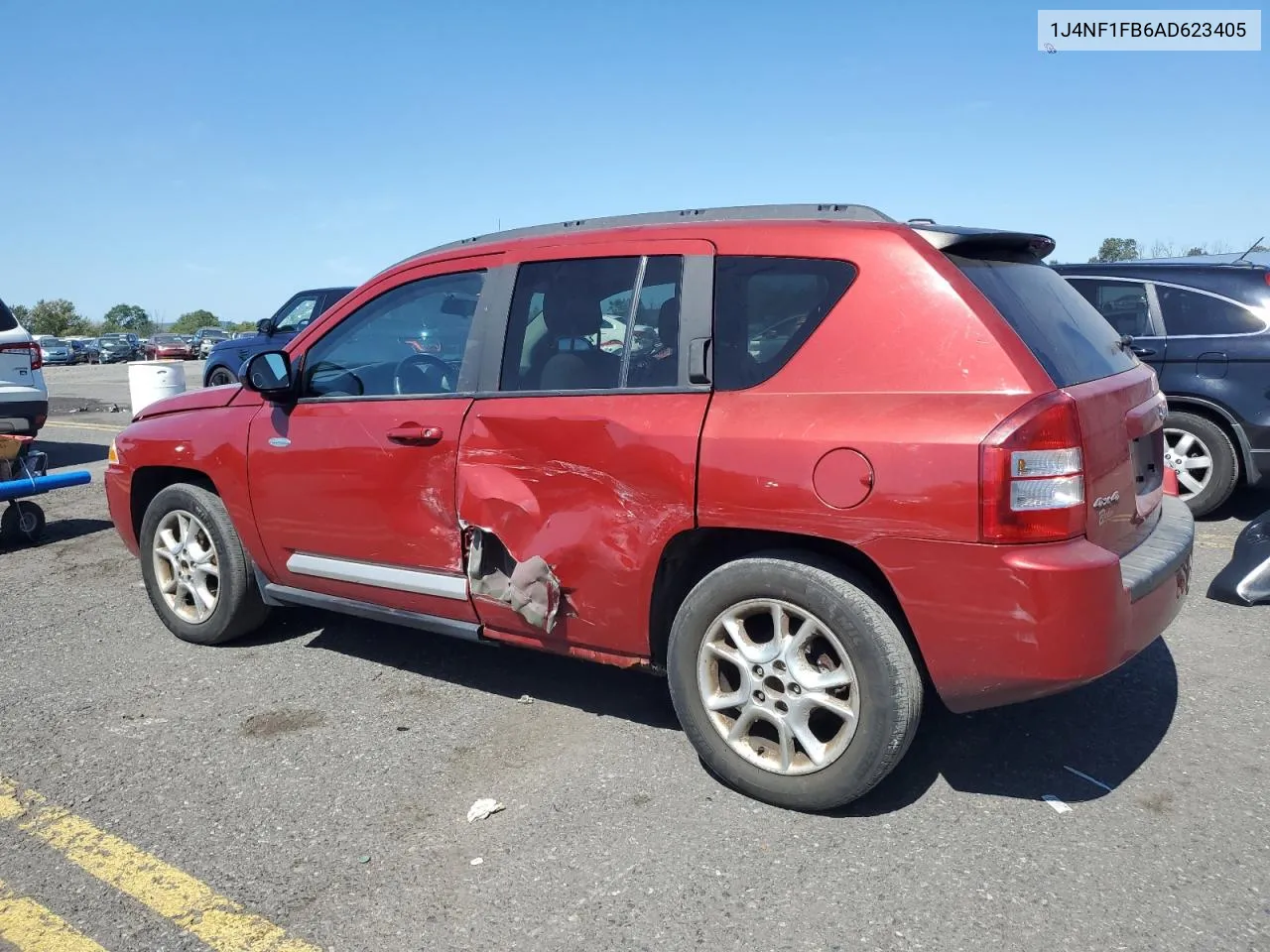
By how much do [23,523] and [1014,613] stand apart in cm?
700

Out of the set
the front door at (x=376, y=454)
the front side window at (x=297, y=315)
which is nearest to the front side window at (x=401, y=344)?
the front door at (x=376, y=454)

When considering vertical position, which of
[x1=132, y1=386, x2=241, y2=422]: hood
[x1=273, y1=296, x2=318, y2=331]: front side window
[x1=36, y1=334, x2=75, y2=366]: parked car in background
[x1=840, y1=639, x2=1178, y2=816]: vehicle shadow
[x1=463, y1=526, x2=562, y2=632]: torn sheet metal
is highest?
[x1=36, y1=334, x2=75, y2=366]: parked car in background

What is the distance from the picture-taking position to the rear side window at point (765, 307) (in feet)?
10.3

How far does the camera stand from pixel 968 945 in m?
2.46

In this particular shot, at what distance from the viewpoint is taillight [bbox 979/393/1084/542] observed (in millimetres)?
2699

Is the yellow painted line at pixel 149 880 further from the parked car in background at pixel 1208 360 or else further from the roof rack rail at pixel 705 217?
the parked car in background at pixel 1208 360

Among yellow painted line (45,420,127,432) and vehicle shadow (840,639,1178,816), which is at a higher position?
yellow painted line (45,420,127,432)

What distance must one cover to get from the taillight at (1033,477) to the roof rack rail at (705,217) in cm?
91

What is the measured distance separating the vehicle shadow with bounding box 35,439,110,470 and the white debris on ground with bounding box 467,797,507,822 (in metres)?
9.70

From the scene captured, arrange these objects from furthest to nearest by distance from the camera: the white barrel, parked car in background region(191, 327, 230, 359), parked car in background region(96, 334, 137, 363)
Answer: parked car in background region(96, 334, 137, 363)
parked car in background region(191, 327, 230, 359)
the white barrel

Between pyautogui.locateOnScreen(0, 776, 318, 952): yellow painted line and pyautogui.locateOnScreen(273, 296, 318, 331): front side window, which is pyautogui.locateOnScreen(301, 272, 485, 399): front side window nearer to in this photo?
pyautogui.locateOnScreen(0, 776, 318, 952): yellow painted line

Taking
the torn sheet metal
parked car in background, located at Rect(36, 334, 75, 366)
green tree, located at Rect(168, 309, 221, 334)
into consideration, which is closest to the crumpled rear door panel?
the torn sheet metal

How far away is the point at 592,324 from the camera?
3639 millimetres

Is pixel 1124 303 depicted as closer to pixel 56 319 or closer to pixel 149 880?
pixel 149 880
